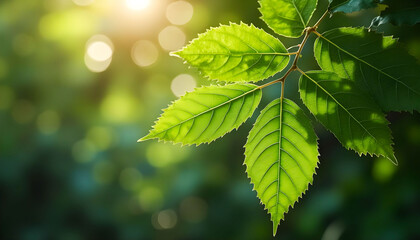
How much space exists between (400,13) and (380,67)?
9 cm

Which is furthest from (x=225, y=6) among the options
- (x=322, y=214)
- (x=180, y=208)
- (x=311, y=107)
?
(x=311, y=107)

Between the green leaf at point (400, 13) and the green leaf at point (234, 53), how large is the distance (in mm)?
124

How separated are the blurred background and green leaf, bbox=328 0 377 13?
3.94m

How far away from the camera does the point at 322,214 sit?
3320 millimetres

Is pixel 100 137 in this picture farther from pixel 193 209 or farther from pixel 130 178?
pixel 193 209

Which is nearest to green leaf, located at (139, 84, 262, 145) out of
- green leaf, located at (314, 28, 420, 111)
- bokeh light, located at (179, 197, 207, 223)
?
green leaf, located at (314, 28, 420, 111)

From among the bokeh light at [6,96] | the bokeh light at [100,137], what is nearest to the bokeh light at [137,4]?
the bokeh light at [100,137]

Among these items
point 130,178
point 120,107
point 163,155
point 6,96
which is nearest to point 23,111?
point 6,96

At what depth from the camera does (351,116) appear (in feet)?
1.81

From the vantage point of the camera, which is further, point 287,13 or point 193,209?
point 193,209

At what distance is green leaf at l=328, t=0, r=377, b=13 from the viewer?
0.54m

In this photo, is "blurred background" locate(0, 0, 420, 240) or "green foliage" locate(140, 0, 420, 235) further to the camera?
"blurred background" locate(0, 0, 420, 240)

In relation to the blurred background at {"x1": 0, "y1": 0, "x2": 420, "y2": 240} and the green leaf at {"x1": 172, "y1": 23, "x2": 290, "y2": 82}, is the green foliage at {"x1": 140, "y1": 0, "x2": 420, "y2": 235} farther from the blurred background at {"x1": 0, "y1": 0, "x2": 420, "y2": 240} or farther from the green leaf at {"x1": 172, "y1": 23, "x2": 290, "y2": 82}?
the blurred background at {"x1": 0, "y1": 0, "x2": 420, "y2": 240}

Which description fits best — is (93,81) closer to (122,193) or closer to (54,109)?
(54,109)
